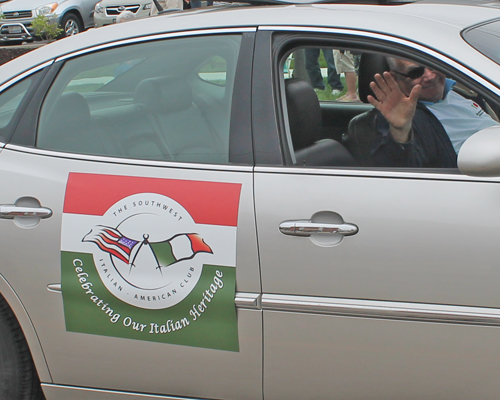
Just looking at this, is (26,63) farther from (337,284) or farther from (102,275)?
(337,284)

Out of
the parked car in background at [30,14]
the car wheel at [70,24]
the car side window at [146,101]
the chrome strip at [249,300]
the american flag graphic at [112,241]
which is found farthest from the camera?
the car wheel at [70,24]

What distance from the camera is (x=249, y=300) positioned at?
208 cm

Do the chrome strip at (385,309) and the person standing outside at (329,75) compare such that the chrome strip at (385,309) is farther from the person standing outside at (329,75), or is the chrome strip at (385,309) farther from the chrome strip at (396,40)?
the person standing outside at (329,75)

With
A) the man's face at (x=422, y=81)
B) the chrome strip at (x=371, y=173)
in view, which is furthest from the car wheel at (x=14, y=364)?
the man's face at (x=422, y=81)

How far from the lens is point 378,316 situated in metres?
1.99

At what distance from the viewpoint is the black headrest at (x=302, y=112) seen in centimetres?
231

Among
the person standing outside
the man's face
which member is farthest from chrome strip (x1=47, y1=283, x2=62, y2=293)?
the person standing outside

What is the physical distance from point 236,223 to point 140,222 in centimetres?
32

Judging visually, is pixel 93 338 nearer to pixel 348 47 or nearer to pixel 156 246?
pixel 156 246

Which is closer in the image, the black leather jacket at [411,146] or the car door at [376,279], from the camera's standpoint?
the car door at [376,279]

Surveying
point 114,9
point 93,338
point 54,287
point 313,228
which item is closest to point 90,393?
point 93,338

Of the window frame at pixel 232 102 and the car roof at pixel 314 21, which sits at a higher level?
the car roof at pixel 314 21

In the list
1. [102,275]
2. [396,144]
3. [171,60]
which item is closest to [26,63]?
[171,60]

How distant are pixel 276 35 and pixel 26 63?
0.92 metres
